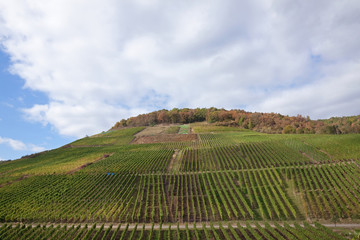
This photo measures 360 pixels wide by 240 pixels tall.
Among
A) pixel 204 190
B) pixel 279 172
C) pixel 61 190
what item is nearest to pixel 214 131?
pixel 279 172

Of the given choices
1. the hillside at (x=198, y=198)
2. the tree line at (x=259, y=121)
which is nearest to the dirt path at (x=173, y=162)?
the hillside at (x=198, y=198)

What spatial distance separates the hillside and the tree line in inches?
1989

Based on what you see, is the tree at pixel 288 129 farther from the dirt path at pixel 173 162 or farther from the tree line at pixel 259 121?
the dirt path at pixel 173 162

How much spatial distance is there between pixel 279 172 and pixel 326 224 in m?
16.4

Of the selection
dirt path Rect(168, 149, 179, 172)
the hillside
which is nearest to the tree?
the hillside

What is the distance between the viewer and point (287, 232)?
22.4m

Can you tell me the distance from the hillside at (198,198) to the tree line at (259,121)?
166 ft

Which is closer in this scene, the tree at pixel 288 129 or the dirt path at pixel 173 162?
the dirt path at pixel 173 162

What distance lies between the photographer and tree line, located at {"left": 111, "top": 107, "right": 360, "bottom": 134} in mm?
96663

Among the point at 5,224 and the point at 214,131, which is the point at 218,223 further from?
the point at 214,131

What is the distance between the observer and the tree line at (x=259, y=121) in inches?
3806

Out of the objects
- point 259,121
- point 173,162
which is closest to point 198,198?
point 173,162

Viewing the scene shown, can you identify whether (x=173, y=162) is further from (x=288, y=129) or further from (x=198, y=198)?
(x=288, y=129)

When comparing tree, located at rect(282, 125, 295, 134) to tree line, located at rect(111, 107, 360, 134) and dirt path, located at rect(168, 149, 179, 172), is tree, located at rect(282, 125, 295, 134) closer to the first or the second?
tree line, located at rect(111, 107, 360, 134)
